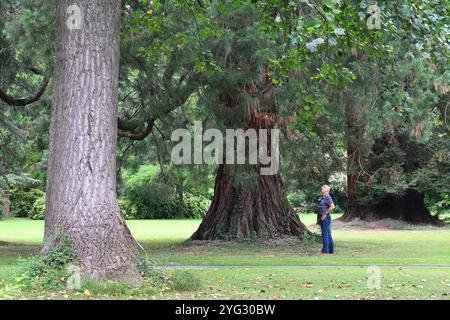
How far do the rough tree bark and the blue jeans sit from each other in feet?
10.8

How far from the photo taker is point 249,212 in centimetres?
2147

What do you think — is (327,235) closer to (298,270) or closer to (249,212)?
(249,212)

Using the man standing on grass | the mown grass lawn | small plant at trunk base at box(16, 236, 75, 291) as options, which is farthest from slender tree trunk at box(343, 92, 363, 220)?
small plant at trunk base at box(16, 236, 75, 291)

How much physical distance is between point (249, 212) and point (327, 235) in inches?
162

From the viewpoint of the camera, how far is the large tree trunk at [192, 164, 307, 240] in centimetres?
2138

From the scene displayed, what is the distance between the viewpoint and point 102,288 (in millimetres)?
9461

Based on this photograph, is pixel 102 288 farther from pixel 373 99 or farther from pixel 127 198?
pixel 127 198

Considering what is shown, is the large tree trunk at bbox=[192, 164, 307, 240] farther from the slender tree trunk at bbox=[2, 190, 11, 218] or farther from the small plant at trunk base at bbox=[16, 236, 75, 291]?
the slender tree trunk at bbox=[2, 190, 11, 218]

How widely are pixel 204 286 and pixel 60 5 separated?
4885 mm

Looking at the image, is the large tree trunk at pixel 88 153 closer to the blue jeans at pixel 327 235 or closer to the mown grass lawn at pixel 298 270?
the mown grass lawn at pixel 298 270

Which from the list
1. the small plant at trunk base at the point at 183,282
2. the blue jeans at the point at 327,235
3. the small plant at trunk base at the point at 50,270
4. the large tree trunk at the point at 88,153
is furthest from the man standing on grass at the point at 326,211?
the small plant at trunk base at the point at 50,270

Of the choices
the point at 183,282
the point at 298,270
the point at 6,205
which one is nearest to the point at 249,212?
the point at 298,270
